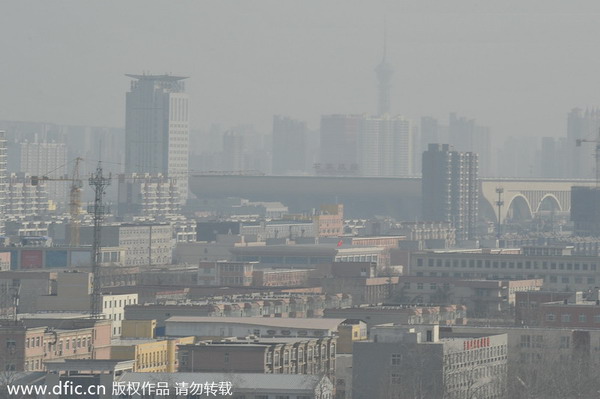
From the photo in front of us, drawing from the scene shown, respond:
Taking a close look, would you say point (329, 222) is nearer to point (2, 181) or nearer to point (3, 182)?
point (2, 181)

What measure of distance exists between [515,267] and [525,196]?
235 ft

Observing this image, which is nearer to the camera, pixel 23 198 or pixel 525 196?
pixel 23 198

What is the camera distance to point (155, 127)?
525ft

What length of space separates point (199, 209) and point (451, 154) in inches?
763

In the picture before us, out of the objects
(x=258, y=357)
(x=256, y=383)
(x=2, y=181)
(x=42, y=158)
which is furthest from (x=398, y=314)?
(x=42, y=158)

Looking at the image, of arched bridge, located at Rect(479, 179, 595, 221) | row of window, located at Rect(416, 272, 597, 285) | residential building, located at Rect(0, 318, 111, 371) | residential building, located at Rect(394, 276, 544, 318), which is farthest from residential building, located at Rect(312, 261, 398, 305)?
arched bridge, located at Rect(479, 179, 595, 221)

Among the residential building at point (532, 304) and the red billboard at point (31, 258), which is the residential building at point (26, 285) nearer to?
the residential building at point (532, 304)

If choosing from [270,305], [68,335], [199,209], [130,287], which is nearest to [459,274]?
[130,287]

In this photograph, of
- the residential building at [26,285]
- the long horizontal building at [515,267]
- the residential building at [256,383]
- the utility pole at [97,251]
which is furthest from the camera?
the long horizontal building at [515,267]

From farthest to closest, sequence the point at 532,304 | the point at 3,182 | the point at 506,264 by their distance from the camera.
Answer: the point at 3,182
the point at 506,264
the point at 532,304

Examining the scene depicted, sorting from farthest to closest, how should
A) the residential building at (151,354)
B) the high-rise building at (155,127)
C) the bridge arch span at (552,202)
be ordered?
1. the high-rise building at (155,127)
2. the bridge arch span at (552,202)
3. the residential building at (151,354)

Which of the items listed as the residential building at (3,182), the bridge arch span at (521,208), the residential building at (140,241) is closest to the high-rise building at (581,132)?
the bridge arch span at (521,208)

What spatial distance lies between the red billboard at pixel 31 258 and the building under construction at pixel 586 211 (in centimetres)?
3916

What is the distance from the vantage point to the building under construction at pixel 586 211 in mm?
108000
